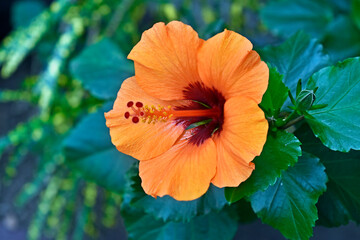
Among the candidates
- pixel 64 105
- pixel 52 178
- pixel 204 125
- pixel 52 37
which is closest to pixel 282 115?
pixel 204 125

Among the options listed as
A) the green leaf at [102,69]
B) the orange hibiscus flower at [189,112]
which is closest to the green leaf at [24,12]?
the green leaf at [102,69]

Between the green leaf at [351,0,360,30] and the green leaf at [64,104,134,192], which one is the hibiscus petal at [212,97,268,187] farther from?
the green leaf at [351,0,360,30]

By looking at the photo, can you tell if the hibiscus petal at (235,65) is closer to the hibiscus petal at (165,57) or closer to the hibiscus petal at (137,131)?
the hibiscus petal at (165,57)

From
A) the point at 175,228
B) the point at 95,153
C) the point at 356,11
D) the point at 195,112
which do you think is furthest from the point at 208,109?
the point at 356,11

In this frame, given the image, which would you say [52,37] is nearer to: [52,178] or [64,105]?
[64,105]

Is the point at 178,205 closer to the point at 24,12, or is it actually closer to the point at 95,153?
the point at 95,153

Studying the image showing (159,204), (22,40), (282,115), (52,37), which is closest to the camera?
(282,115)
